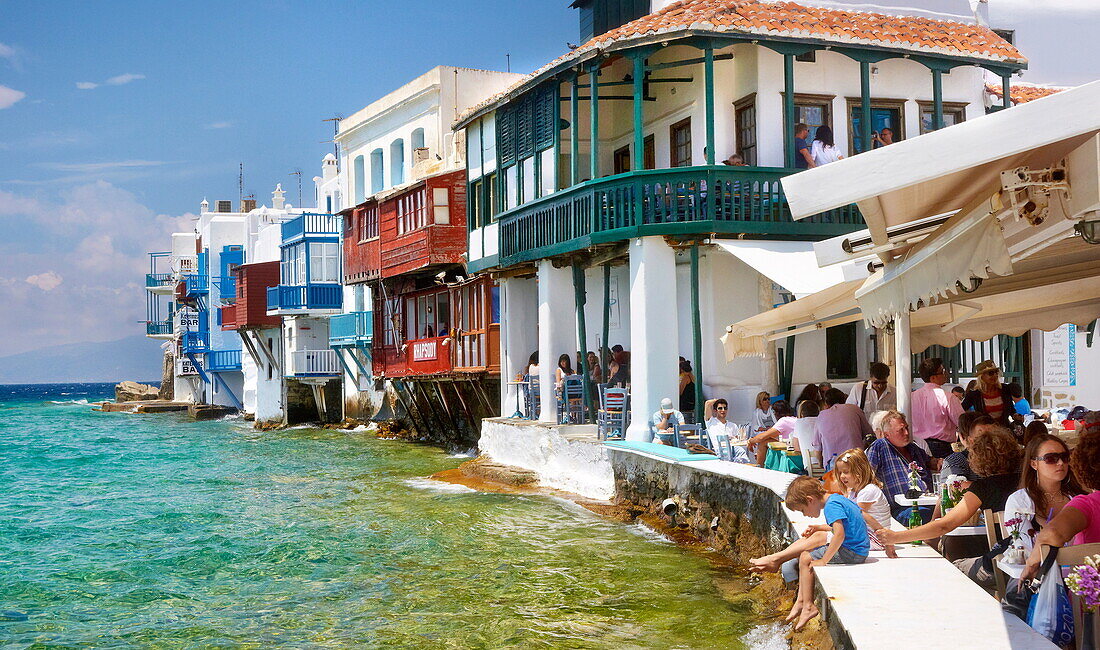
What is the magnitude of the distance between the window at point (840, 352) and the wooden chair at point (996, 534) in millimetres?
11610

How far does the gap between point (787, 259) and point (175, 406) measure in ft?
185

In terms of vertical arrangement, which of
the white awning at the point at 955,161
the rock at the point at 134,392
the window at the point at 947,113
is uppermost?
the window at the point at 947,113

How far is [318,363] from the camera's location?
42188 mm

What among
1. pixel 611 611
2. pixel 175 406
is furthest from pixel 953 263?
pixel 175 406

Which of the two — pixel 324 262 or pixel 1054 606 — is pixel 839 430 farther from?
pixel 324 262

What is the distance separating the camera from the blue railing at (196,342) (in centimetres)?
5831

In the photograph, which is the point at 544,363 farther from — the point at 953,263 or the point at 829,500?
the point at 953,263

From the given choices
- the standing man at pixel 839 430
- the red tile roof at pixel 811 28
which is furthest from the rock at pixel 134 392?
the standing man at pixel 839 430

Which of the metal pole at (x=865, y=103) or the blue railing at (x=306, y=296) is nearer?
the metal pole at (x=865, y=103)

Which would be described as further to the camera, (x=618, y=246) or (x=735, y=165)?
(x=618, y=246)

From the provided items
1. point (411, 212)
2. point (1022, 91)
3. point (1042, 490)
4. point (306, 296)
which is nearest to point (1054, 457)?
point (1042, 490)

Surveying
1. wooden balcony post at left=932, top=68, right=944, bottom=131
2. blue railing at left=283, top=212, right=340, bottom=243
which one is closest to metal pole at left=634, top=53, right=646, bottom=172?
wooden balcony post at left=932, top=68, right=944, bottom=131

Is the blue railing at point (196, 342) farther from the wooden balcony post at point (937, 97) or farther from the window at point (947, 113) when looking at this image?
the wooden balcony post at point (937, 97)

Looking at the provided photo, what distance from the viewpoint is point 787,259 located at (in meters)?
15.0
